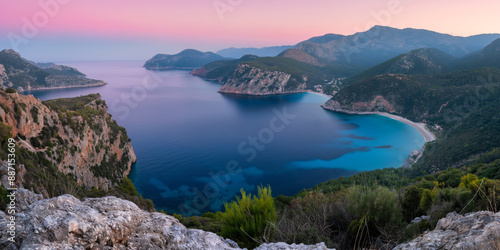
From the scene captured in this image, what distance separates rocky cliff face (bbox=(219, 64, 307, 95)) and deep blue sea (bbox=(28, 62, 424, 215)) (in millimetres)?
37646

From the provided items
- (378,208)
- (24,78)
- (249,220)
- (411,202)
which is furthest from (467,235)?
(24,78)

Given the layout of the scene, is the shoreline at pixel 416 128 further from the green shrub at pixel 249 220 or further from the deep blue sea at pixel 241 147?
the green shrub at pixel 249 220

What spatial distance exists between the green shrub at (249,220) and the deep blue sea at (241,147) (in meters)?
27.5

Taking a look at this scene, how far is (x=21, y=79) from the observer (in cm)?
10594

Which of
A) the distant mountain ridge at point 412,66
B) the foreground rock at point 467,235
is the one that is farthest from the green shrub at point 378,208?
the distant mountain ridge at point 412,66

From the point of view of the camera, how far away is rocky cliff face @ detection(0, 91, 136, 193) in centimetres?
2034

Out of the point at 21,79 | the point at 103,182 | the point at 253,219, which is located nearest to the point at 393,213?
the point at 253,219

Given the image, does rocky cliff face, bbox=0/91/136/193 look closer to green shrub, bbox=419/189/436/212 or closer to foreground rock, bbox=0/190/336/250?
foreground rock, bbox=0/190/336/250

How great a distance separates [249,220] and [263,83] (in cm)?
13222

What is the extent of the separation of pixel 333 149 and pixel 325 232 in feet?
172

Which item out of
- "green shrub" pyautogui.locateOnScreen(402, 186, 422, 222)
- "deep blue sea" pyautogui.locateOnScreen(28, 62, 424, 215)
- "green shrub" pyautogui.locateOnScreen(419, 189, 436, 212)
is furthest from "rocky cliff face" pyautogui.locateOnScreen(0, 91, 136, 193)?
"green shrub" pyautogui.locateOnScreen(419, 189, 436, 212)

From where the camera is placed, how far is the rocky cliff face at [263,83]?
441 feet

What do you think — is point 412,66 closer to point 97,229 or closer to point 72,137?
point 72,137

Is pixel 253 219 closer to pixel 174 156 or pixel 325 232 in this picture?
pixel 325 232
